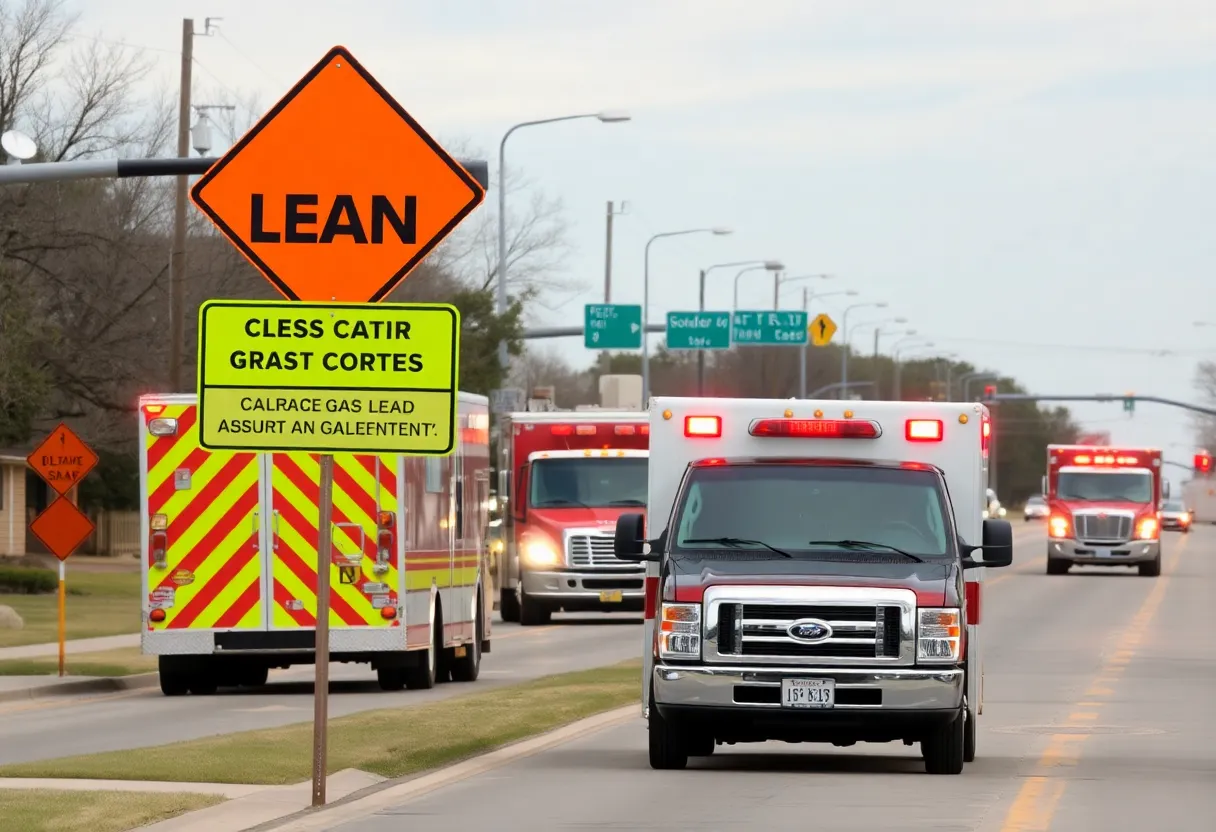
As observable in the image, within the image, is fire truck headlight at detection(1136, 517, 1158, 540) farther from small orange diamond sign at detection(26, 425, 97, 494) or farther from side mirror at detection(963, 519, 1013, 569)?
side mirror at detection(963, 519, 1013, 569)

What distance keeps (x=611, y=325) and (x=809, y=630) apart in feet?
154

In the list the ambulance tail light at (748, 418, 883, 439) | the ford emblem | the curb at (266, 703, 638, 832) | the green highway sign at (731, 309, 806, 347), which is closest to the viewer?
the curb at (266, 703, 638, 832)

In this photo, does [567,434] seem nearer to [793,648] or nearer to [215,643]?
A: [215,643]

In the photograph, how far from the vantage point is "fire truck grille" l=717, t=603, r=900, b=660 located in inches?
572

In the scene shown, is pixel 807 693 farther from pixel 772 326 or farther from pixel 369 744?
pixel 772 326

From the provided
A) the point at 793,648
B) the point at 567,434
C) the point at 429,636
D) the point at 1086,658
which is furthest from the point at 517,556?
the point at 793,648

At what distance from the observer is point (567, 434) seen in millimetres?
37719

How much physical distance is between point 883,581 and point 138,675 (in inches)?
549

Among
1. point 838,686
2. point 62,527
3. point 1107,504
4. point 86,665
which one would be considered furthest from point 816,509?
point 1107,504

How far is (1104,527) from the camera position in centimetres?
5625

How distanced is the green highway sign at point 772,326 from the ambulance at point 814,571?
5212cm

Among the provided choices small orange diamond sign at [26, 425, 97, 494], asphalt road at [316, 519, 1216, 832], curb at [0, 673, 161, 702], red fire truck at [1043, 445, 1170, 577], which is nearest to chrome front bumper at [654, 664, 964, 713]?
asphalt road at [316, 519, 1216, 832]

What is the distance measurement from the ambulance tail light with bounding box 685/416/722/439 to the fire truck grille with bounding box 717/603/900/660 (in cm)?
167

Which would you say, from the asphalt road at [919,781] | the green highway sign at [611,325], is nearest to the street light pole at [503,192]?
the green highway sign at [611,325]
